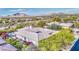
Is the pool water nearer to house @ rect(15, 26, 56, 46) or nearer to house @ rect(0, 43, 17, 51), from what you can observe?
house @ rect(15, 26, 56, 46)

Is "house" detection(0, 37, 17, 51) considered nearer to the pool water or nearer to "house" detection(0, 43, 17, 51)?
"house" detection(0, 43, 17, 51)

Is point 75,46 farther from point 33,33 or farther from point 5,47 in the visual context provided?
point 5,47

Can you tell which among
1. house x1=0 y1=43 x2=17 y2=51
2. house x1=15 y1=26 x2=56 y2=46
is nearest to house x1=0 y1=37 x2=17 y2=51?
house x1=0 y1=43 x2=17 y2=51

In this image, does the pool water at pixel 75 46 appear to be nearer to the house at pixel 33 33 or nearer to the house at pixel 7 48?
the house at pixel 33 33

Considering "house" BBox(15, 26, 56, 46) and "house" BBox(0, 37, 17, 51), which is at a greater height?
"house" BBox(15, 26, 56, 46)

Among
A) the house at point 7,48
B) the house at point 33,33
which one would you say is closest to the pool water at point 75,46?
the house at point 33,33

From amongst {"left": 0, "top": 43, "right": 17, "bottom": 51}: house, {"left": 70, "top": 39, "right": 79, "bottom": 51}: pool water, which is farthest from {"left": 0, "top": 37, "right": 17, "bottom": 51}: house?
{"left": 70, "top": 39, "right": 79, "bottom": 51}: pool water

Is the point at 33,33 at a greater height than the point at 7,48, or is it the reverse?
the point at 33,33

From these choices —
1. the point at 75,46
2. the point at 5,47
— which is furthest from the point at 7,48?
the point at 75,46

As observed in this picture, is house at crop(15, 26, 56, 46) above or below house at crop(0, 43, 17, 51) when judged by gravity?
above
